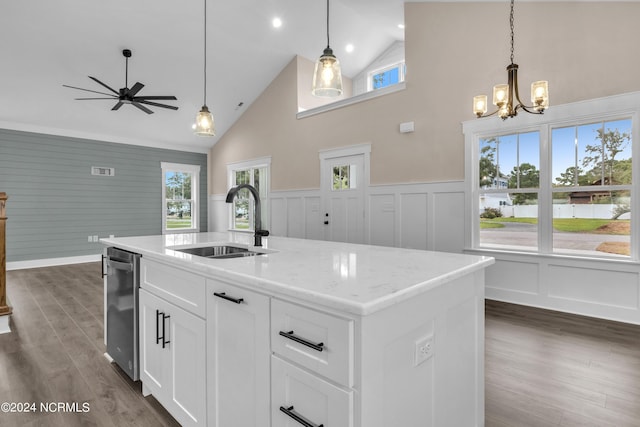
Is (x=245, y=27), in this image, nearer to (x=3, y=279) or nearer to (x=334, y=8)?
(x=334, y=8)

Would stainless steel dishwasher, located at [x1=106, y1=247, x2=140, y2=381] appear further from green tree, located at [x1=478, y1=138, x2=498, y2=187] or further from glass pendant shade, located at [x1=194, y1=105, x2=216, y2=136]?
green tree, located at [x1=478, y1=138, x2=498, y2=187]

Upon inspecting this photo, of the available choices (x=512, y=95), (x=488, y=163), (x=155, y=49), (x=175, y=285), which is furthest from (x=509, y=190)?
(x=155, y=49)

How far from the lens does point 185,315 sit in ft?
5.15

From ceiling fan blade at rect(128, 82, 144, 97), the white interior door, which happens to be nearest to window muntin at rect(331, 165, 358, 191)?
the white interior door

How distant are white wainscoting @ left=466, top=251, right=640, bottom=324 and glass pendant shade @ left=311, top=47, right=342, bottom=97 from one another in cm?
330

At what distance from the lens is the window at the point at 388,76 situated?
6.74m

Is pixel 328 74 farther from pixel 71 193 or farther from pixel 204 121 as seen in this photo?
pixel 71 193

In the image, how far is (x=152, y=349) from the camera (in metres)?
1.88

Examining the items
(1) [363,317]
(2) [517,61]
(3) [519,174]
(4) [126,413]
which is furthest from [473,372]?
(2) [517,61]

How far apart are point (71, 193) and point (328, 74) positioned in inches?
276

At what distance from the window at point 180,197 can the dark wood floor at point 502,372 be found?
4.64 meters

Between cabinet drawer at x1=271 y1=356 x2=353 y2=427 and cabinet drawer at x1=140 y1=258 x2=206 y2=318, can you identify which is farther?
cabinet drawer at x1=140 y1=258 x2=206 y2=318

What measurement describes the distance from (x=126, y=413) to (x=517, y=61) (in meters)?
4.98

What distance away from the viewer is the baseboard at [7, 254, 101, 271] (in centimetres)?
617
